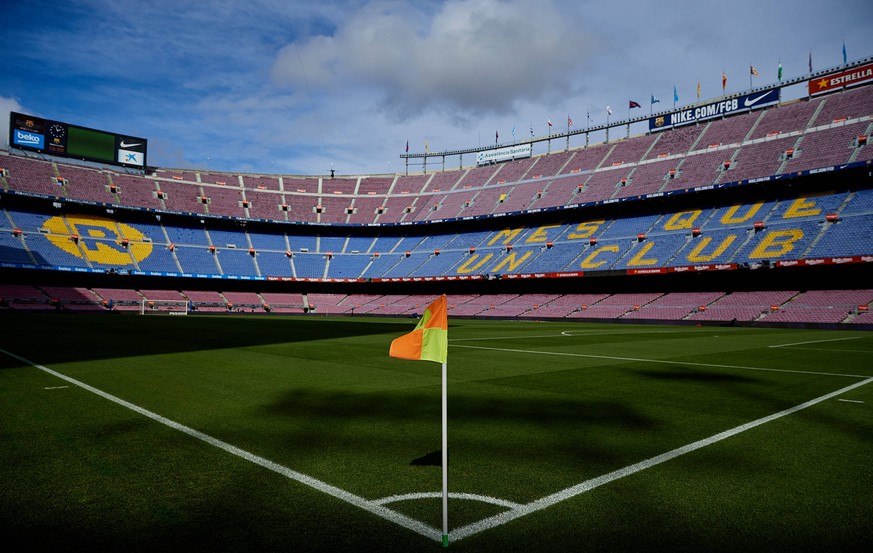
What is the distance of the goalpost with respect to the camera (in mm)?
51812

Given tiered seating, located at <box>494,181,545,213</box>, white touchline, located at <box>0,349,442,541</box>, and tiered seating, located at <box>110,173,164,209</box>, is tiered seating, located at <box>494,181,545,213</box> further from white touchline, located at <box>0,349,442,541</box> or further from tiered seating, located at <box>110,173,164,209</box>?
white touchline, located at <box>0,349,442,541</box>

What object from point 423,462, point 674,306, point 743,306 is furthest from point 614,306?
point 423,462

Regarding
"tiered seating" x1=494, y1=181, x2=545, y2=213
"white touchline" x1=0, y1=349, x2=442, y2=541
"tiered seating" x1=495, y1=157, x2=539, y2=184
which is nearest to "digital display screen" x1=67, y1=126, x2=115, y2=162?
"tiered seating" x1=494, y1=181, x2=545, y2=213

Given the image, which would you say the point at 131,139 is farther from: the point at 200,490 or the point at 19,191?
the point at 200,490

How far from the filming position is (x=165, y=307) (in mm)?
54188

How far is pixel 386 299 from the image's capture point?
6406 centimetres

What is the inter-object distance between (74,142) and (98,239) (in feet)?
47.8

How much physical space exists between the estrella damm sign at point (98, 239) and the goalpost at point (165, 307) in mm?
5907

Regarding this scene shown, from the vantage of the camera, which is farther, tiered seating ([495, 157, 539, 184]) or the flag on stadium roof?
tiered seating ([495, 157, 539, 184])

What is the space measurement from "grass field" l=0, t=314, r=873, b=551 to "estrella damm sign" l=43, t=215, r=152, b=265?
52068mm

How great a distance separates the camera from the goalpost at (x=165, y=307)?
51812 mm

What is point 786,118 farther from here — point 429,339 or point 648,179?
point 429,339

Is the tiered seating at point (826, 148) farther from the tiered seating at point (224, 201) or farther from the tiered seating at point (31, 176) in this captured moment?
the tiered seating at point (31, 176)

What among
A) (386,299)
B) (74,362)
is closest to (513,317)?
(386,299)
